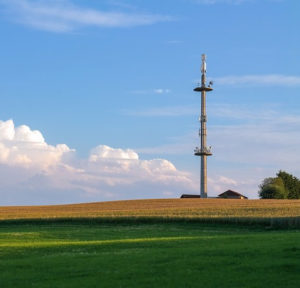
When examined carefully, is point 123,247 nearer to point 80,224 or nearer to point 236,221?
point 236,221

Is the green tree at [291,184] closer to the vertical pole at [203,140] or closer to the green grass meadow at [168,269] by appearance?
the vertical pole at [203,140]

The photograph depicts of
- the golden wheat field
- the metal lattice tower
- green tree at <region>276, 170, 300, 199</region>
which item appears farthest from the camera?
green tree at <region>276, 170, 300, 199</region>

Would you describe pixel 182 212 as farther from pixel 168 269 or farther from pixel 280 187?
pixel 280 187

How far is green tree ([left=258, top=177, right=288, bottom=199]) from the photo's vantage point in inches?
5650

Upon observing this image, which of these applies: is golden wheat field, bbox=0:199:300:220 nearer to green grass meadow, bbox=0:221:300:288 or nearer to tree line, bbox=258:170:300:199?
green grass meadow, bbox=0:221:300:288

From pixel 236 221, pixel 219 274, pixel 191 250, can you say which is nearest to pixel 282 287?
pixel 219 274

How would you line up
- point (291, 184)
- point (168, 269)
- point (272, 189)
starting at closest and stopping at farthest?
point (168, 269) < point (272, 189) < point (291, 184)

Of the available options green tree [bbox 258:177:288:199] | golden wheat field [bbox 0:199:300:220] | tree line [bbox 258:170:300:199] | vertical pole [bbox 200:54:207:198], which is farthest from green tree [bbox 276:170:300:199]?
golden wheat field [bbox 0:199:300:220]

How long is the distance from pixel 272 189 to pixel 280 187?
8.65 ft

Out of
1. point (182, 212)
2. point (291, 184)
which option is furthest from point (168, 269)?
point (291, 184)

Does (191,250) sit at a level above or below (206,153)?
below

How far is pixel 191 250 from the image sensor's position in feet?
91.0

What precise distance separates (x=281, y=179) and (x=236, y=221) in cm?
9347

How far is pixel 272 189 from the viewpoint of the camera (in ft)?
472
